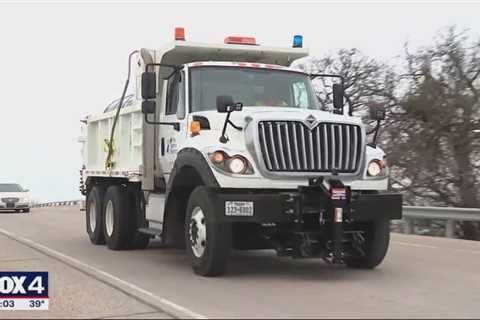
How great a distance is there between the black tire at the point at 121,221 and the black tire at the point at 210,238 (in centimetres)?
329

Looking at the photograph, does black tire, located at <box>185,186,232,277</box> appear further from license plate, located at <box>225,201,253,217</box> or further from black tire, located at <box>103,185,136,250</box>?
black tire, located at <box>103,185,136,250</box>

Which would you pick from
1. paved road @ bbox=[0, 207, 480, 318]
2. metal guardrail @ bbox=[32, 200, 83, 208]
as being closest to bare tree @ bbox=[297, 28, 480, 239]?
paved road @ bbox=[0, 207, 480, 318]

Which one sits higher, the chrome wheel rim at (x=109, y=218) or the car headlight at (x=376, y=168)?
the car headlight at (x=376, y=168)

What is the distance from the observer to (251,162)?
838 centimetres

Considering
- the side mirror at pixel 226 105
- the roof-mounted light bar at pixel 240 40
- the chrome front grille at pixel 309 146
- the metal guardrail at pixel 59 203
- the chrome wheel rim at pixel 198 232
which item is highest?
the roof-mounted light bar at pixel 240 40

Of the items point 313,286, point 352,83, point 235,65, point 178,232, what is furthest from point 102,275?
point 352,83

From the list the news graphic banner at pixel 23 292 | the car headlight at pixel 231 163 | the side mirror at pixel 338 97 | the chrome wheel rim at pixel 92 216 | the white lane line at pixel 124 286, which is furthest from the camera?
the chrome wheel rim at pixel 92 216

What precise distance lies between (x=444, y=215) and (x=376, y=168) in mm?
7781

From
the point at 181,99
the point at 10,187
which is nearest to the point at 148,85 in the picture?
the point at 181,99

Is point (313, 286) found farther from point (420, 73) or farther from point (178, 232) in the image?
point (420, 73)

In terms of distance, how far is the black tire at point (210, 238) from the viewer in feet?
27.2

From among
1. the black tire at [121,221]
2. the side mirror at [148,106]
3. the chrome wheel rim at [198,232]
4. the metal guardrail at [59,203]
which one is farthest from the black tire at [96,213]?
the metal guardrail at [59,203]

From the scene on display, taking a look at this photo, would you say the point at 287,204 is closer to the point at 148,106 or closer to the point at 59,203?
the point at 148,106

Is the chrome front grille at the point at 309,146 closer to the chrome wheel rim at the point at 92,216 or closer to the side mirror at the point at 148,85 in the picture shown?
the side mirror at the point at 148,85
